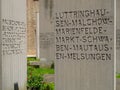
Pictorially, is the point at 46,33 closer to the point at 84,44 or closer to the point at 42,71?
the point at 42,71

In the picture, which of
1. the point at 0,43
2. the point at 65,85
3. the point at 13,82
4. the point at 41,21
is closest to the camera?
the point at 65,85

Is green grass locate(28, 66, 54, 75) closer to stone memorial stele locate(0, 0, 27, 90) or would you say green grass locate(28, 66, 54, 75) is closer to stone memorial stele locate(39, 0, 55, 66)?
stone memorial stele locate(39, 0, 55, 66)

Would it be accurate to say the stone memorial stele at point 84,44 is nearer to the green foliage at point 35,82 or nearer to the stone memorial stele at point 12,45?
the stone memorial stele at point 12,45

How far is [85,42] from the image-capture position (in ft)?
19.7

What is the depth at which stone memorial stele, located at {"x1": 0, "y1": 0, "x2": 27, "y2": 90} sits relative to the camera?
22.9ft

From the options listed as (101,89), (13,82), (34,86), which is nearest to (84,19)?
(101,89)

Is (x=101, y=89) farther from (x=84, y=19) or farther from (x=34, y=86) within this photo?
(x=34, y=86)

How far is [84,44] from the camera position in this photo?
19.7 feet

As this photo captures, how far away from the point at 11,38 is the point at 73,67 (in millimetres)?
1779

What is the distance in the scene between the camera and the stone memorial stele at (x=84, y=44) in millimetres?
5828

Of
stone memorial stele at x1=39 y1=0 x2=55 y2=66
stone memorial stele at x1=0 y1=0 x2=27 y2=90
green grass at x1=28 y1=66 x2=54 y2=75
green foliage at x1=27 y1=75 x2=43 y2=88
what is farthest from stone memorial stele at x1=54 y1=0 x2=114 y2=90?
stone memorial stele at x1=39 y1=0 x2=55 y2=66

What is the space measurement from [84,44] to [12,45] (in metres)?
1.94

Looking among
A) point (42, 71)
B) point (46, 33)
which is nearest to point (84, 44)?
point (42, 71)

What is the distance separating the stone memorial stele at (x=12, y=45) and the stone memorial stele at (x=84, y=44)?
1303 mm
